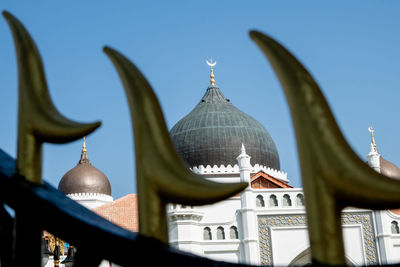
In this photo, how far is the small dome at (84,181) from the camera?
93.7 ft

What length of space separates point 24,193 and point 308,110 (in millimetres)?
1003

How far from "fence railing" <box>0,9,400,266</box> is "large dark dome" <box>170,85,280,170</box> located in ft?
72.8

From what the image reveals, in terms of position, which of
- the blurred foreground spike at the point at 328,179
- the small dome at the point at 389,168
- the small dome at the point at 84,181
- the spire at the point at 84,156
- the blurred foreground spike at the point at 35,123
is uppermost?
the spire at the point at 84,156

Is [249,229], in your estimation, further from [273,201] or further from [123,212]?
[123,212]

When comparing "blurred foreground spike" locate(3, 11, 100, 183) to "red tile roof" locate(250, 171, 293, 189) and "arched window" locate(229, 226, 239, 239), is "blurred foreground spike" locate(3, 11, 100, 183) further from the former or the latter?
"red tile roof" locate(250, 171, 293, 189)

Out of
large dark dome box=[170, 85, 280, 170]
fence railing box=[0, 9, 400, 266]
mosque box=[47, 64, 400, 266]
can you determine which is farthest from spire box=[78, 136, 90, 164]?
fence railing box=[0, 9, 400, 266]

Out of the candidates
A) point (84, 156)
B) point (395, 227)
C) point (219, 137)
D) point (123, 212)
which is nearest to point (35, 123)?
point (395, 227)

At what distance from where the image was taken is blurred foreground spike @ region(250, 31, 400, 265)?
1614 mm

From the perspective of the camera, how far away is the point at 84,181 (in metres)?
28.7

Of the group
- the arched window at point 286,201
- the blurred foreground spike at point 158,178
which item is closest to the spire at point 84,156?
the arched window at point 286,201

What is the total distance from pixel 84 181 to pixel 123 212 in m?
4.43

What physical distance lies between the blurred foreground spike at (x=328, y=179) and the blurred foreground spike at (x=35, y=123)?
745 mm

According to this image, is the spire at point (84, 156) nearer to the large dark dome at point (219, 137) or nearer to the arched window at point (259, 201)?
the large dark dome at point (219, 137)

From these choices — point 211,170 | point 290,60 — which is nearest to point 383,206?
point 290,60
